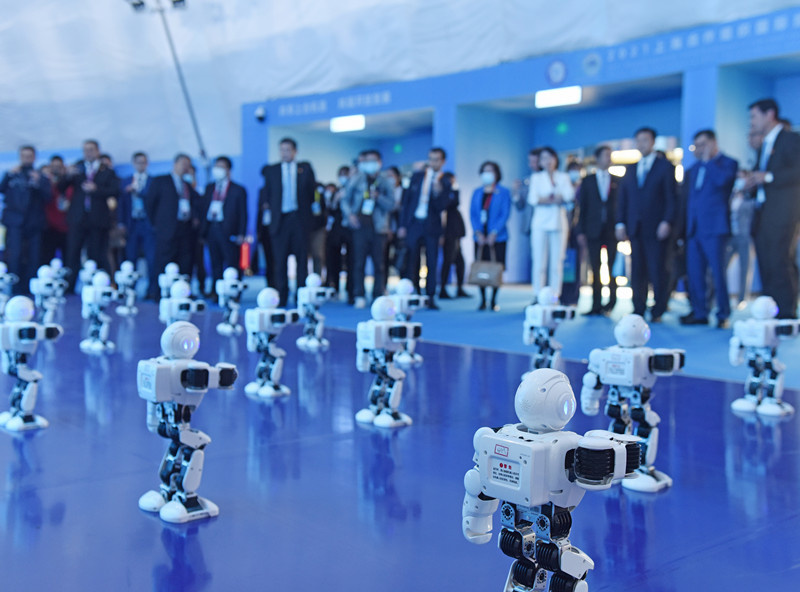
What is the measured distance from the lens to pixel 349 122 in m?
15.0

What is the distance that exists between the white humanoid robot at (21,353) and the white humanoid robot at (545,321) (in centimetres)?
269

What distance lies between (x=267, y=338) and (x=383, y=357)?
991 mm

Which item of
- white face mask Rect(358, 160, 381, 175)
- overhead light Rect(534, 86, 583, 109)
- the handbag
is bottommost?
the handbag

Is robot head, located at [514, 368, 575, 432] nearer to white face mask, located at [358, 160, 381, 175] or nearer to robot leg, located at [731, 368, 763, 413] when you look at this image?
robot leg, located at [731, 368, 763, 413]

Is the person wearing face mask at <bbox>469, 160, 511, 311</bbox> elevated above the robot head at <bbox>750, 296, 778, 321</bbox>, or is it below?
above

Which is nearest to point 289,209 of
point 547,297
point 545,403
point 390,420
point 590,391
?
point 547,297

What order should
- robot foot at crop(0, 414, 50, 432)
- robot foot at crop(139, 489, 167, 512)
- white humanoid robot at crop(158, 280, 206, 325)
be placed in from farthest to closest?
white humanoid robot at crop(158, 280, 206, 325)
robot foot at crop(0, 414, 50, 432)
robot foot at crop(139, 489, 167, 512)

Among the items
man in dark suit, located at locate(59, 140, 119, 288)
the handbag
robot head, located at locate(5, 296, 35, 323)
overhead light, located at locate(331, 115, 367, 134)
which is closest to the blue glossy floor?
robot head, located at locate(5, 296, 35, 323)

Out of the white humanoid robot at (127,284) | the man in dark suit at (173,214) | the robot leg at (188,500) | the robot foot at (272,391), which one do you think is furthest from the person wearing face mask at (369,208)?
the robot leg at (188,500)

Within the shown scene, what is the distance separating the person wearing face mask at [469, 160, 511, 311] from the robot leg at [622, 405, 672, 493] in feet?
20.9

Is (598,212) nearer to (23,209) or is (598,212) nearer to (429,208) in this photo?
(429,208)

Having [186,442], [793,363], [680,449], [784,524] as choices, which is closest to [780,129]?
[793,363]

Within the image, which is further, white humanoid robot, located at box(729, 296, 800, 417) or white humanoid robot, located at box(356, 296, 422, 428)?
white humanoid robot, located at box(729, 296, 800, 417)

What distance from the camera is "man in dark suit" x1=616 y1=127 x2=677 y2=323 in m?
7.96
